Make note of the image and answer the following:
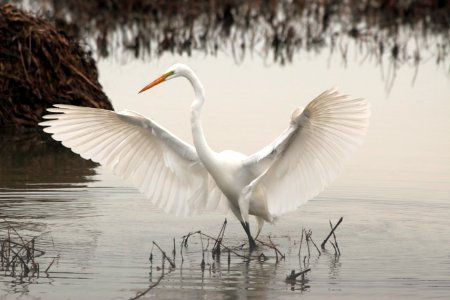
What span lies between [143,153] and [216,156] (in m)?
0.66

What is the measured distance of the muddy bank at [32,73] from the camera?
14.1 m

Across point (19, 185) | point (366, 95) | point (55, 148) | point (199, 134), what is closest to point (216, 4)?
point (366, 95)

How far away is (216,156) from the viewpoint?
8.75 m

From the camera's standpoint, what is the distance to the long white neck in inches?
336

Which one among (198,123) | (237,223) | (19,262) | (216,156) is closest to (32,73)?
(237,223)

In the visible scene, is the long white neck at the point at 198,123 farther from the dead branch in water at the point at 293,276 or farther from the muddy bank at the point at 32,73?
the muddy bank at the point at 32,73

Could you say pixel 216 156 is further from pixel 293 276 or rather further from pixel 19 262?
pixel 19 262

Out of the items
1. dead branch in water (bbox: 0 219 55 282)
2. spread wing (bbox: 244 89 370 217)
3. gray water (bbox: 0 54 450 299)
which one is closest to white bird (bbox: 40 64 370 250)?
spread wing (bbox: 244 89 370 217)

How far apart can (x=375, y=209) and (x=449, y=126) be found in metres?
4.46

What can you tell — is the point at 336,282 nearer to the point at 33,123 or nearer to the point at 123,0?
the point at 33,123

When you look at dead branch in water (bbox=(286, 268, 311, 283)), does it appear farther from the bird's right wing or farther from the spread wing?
the bird's right wing

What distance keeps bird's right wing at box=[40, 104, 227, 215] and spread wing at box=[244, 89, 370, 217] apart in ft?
1.83

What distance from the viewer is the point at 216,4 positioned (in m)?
24.2

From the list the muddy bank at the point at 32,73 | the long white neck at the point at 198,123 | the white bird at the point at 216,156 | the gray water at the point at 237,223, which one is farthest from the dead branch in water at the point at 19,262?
the muddy bank at the point at 32,73
